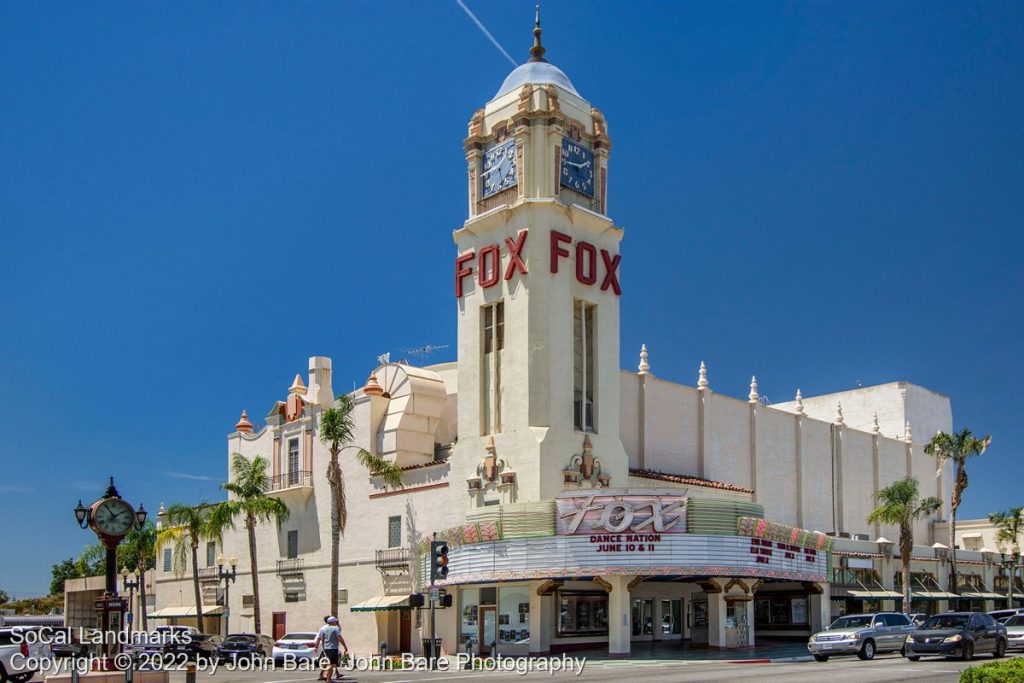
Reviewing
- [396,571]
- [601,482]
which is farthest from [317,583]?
[601,482]

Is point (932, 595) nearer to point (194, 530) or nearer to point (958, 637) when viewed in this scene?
point (958, 637)

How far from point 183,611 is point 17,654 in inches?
1410

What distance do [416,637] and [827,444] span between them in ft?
99.7

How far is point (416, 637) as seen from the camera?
4953cm

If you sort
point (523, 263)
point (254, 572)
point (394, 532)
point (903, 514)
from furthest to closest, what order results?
point (903, 514)
point (254, 572)
point (394, 532)
point (523, 263)

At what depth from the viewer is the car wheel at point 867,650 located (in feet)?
124

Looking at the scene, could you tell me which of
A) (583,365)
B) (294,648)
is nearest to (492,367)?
(583,365)

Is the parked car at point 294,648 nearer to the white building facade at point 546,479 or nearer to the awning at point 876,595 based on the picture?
the white building facade at point 546,479

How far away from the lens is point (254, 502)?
56281 millimetres

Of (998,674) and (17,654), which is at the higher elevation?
(998,674)

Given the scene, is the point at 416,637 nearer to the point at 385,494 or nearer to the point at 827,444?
the point at 385,494

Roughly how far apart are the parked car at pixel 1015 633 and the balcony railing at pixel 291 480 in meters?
34.1

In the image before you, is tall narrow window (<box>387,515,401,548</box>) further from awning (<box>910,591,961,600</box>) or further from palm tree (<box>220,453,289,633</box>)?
awning (<box>910,591,961,600</box>)

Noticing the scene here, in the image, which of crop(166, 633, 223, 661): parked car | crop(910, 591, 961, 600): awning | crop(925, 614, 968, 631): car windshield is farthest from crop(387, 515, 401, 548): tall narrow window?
crop(910, 591, 961, 600): awning
